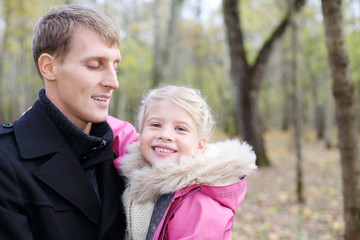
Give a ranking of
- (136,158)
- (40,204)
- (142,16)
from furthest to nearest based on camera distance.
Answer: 1. (142,16)
2. (136,158)
3. (40,204)

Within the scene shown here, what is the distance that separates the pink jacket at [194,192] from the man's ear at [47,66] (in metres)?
0.75

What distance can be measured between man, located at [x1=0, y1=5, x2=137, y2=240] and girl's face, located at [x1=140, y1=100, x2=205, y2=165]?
267 mm

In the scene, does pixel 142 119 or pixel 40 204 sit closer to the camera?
pixel 40 204

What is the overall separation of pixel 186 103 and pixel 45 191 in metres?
1.03

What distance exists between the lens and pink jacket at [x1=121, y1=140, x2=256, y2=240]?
1742mm

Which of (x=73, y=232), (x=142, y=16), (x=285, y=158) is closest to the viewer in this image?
(x=73, y=232)

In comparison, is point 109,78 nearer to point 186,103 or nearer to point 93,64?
point 93,64

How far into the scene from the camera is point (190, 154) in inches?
83.6

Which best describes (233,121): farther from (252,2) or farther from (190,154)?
(190,154)

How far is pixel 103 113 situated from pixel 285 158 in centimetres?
1167

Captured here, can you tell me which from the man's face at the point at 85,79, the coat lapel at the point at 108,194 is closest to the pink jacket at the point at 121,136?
the coat lapel at the point at 108,194

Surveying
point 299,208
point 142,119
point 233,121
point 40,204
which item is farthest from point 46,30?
point 233,121

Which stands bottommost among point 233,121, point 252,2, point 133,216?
point 233,121

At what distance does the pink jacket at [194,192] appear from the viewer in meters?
1.74
